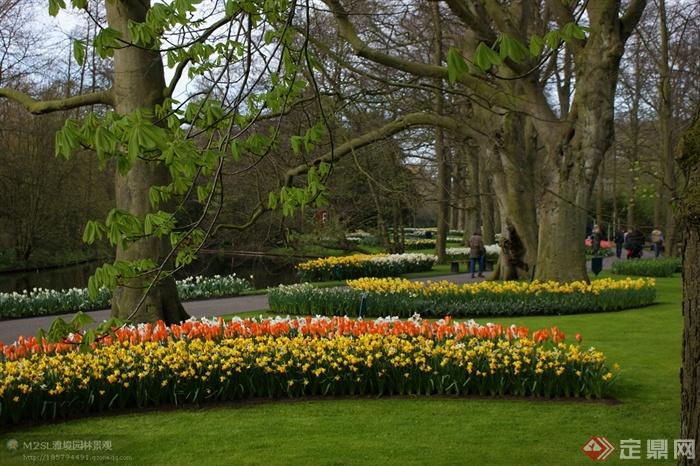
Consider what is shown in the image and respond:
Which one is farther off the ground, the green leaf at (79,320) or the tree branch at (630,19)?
the tree branch at (630,19)

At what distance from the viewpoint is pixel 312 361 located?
7398 mm

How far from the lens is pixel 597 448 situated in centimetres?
555

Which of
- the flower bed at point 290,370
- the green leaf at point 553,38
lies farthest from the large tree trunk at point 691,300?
the flower bed at point 290,370

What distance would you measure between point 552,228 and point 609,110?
2561mm

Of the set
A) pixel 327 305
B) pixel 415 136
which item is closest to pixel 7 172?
pixel 415 136

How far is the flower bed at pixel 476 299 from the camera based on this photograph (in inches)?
542

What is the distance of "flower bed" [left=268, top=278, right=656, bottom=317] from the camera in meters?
13.8

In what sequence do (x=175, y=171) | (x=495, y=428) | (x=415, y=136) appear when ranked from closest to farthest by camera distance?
1. (x=175, y=171)
2. (x=495, y=428)
3. (x=415, y=136)

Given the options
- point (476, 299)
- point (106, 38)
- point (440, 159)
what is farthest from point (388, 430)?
point (440, 159)

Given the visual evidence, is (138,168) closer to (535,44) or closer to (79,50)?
(79,50)

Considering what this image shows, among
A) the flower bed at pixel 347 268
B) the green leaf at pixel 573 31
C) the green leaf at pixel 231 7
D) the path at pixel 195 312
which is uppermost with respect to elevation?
the green leaf at pixel 231 7

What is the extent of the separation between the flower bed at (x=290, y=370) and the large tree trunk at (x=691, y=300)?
12.1 feet

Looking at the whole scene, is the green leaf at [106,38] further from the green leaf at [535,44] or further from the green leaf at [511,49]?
the green leaf at [535,44]

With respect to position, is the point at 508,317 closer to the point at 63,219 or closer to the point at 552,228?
the point at 552,228
